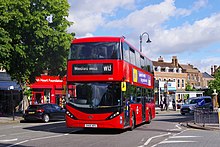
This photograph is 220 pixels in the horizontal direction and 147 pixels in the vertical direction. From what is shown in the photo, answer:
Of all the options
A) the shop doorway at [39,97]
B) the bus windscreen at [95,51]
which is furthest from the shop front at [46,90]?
the bus windscreen at [95,51]

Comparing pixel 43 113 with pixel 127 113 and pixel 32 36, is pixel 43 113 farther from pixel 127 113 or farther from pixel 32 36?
pixel 127 113

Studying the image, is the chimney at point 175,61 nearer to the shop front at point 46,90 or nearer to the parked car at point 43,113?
the shop front at point 46,90

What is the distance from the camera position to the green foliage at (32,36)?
88.8ft

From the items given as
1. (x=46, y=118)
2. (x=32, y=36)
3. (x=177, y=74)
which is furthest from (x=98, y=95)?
(x=177, y=74)

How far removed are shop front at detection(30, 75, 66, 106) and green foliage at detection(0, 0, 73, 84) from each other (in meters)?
13.3

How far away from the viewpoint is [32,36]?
29359mm

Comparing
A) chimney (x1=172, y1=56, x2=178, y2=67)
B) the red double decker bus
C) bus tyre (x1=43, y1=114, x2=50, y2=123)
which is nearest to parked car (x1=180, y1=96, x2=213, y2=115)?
bus tyre (x1=43, y1=114, x2=50, y2=123)

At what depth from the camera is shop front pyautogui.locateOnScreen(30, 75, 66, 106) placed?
1857 inches

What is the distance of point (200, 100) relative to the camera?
41.9 m

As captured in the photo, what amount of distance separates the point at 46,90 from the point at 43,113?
67.5 ft

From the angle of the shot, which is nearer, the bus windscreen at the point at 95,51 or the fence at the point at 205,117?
the bus windscreen at the point at 95,51

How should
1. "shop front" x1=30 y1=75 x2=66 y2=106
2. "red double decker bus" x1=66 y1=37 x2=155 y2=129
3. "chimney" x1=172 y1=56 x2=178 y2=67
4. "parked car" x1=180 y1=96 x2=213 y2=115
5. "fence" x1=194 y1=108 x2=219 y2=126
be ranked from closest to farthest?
"red double decker bus" x1=66 y1=37 x2=155 y2=129
"fence" x1=194 y1=108 x2=219 y2=126
"parked car" x1=180 y1=96 x2=213 y2=115
"shop front" x1=30 y1=75 x2=66 y2=106
"chimney" x1=172 y1=56 x2=178 y2=67

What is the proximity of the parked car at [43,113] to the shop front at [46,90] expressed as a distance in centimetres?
1691

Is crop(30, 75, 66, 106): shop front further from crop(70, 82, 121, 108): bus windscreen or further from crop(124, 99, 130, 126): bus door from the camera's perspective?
crop(70, 82, 121, 108): bus windscreen
